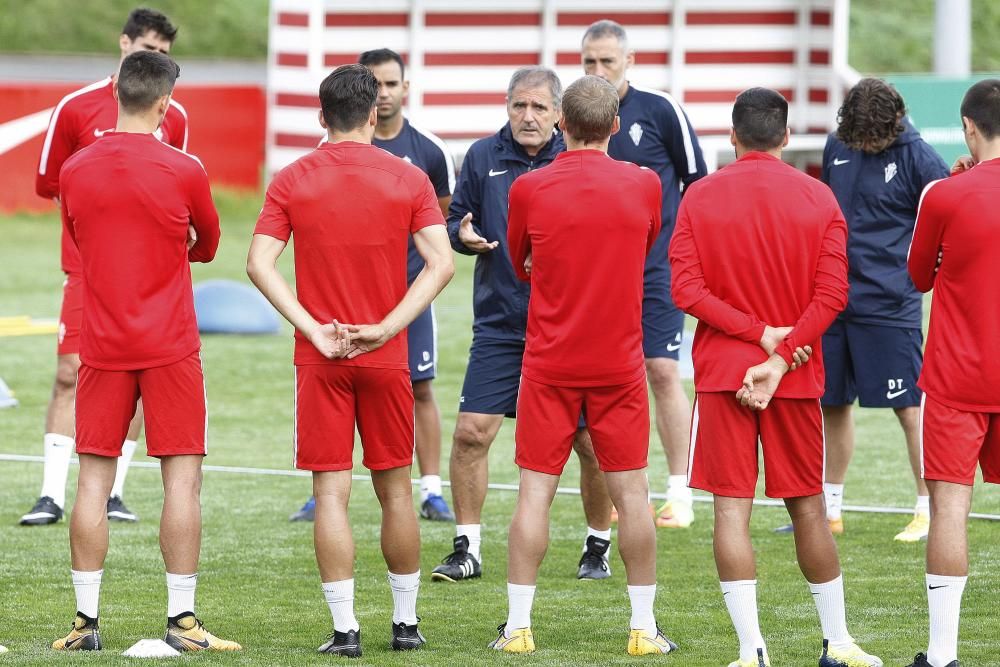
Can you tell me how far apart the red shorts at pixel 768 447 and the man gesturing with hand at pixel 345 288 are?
1034 mm

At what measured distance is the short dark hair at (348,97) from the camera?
561 cm

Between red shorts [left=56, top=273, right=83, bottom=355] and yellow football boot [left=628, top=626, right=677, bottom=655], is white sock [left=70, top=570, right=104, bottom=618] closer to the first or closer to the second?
yellow football boot [left=628, top=626, right=677, bottom=655]

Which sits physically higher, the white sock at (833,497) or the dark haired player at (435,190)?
the dark haired player at (435,190)

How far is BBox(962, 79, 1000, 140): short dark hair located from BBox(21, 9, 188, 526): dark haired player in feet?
12.7

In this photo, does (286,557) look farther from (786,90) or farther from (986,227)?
(786,90)

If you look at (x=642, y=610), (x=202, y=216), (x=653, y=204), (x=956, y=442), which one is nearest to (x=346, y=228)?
(x=202, y=216)

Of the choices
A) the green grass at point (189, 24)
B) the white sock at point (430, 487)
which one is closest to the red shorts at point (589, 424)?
the white sock at point (430, 487)

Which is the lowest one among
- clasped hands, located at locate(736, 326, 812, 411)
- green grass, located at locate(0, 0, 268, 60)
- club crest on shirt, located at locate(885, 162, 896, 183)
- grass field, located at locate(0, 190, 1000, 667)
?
grass field, located at locate(0, 190, 1000, 667)

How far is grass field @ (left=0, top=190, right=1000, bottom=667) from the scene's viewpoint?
229 inches

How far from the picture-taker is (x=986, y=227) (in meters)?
5.27

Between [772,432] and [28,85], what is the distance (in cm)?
1809

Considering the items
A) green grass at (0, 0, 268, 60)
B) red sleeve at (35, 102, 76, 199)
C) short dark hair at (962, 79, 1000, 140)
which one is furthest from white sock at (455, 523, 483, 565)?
green grass at (0, 0, 268, 60)

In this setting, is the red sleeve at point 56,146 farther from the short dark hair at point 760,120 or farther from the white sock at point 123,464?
the short dark hair at point 760,120

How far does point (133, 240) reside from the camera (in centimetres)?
564
